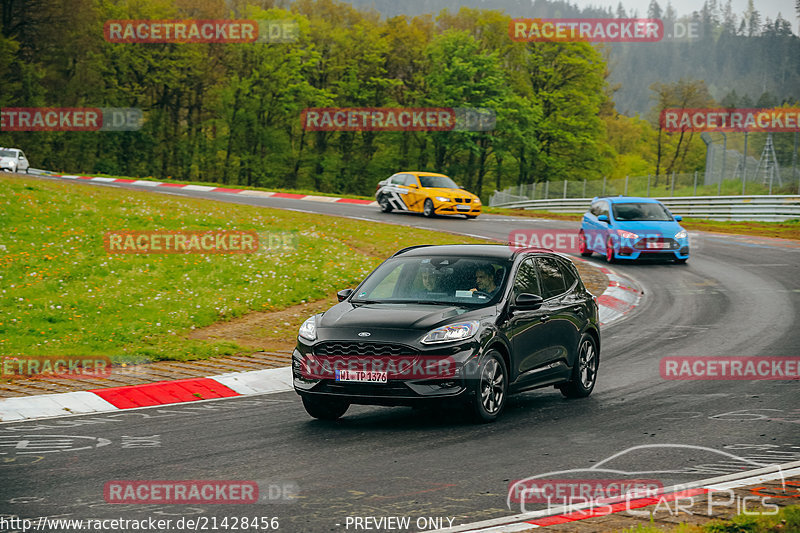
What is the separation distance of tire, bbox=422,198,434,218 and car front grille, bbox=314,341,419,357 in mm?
25181

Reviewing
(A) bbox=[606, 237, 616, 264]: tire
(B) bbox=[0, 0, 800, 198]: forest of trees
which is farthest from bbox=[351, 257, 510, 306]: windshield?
(B) bbox=[0, 0, 800, 198]: forest of trees

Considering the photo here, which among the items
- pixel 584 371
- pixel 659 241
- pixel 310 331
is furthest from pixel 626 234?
pixel 310 331

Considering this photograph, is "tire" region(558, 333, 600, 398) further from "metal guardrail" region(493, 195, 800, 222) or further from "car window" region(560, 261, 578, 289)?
"metal guardrail" region(493, 195, 800, 222)

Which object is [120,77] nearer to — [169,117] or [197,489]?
[169,117]

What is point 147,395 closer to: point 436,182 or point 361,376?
point 361,376

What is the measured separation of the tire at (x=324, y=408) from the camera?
8.70 metres

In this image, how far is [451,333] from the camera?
829cm

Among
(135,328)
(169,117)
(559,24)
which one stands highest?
(559,24)

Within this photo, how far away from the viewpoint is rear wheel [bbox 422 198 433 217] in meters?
33.4

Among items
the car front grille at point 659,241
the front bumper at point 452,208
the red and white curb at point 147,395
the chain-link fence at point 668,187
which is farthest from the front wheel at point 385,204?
the red and white curb at point 147,395

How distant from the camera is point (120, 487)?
250 inches

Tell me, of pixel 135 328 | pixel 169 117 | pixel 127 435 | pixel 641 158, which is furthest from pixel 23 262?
pixel 641 158

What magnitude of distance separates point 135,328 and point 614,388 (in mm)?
6800

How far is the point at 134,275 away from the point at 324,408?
28.4 feet
